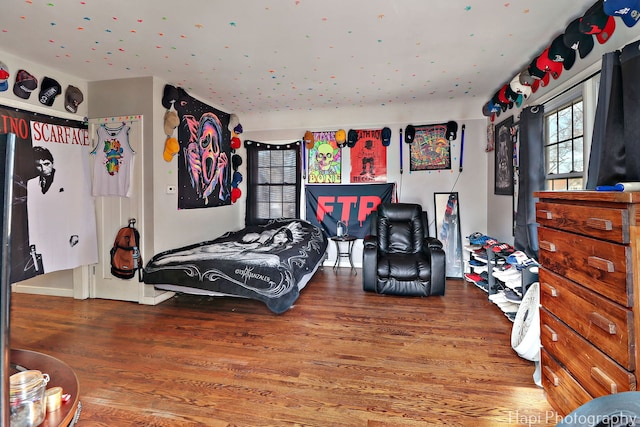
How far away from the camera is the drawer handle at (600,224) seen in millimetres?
1212

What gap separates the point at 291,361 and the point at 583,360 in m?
1.63

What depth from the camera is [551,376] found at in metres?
1.66

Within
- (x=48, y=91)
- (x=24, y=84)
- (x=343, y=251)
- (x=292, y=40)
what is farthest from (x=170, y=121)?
(x=343, y=251)

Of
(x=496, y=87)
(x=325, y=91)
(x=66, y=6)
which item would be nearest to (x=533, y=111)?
(x=496, y=87)

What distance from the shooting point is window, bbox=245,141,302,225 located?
499 centimetres

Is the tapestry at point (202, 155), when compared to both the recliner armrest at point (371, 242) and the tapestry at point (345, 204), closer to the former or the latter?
the tapestry at point (345, 204)

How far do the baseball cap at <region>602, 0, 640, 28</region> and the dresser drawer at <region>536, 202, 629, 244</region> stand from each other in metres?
1.05

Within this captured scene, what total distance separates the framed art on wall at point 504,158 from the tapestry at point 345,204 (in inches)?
55.1

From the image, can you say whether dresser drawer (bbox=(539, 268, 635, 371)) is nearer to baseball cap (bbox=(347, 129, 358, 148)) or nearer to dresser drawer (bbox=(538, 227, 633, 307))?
dresser drawer (bbox=(538, 227, 633, 307))

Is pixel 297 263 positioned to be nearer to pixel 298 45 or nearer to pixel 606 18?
pixel 298 45

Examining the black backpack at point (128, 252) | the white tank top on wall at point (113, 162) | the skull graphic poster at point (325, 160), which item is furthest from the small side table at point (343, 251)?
the white tank top on wall at point (113, 162)

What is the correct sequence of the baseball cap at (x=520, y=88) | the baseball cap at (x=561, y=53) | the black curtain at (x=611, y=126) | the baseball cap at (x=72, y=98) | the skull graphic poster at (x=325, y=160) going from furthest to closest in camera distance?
the skull graphic poster at (x=325, y=160), the baseball cap at (x=72, y=98), the baseball cap at (x=520, y=88), the baseball cap at (x=561, y=53), the black curtain at (x=611, y=126)

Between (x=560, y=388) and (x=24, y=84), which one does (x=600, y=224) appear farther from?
(x=24, y=84)

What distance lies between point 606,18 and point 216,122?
413cm
